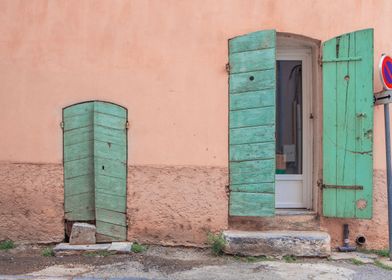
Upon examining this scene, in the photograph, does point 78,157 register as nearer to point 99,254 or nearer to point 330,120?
point 99,254

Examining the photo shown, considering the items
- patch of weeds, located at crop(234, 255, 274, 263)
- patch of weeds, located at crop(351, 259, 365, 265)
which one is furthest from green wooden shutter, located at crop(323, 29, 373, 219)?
patch of weeds, located at crop(234, 255, 274, 263)

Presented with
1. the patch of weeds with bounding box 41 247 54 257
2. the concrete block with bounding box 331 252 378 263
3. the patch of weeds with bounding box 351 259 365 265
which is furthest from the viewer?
the patch of weeds with bounding box 41 247 54 257

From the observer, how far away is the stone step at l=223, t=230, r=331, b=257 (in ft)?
18.8

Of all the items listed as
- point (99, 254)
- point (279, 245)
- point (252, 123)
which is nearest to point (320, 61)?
point (252, 123)

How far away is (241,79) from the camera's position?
19.6ft

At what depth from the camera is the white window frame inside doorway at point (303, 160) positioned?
20.8 feet

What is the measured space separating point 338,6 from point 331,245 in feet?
9.51

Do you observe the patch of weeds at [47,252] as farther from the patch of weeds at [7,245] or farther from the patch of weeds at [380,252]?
the patch of weeds at [380,252]

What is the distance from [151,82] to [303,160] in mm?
2168

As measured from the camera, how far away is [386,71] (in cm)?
558

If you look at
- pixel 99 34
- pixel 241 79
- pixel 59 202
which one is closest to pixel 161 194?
pixel 59 202

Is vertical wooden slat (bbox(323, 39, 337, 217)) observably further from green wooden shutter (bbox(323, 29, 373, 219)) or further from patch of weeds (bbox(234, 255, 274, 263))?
patch of weeds (bbox(234, 255, 274, 263))

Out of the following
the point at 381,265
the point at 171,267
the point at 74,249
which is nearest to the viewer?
the point at 171,267

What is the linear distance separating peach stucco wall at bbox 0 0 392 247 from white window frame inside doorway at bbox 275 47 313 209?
1.33ft
